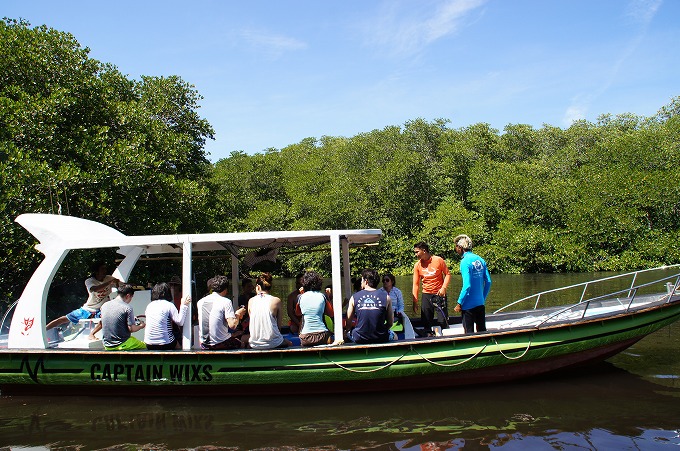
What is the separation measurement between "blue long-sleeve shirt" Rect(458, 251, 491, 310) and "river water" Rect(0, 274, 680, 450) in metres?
1.18

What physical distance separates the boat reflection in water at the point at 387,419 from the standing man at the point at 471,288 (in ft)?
3.03

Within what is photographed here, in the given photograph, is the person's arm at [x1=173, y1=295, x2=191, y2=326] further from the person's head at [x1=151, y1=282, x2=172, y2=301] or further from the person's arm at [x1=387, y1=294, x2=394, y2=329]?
the person's arm at [x1=387, y1=294, x2=394, y2=329]

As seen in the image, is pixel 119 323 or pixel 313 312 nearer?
pixel 313 312

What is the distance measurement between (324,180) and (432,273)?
117 ft

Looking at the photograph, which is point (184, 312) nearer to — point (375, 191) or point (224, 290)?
point (224, 290)

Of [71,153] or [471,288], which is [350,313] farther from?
[71,153]

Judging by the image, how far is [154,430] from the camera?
21.6ft

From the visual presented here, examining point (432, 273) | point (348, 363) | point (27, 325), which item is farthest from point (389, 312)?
point (27, 325)

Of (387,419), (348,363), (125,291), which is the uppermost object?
(125,291)

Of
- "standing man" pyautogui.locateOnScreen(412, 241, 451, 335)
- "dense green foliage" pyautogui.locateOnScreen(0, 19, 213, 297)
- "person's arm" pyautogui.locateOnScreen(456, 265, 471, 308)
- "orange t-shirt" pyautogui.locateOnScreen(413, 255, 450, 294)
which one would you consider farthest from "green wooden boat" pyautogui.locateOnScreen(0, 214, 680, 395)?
"dense green foliage" pyautogui.locateOnScreen(0, 19, 213, 297)

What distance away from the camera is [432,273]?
8359 mm

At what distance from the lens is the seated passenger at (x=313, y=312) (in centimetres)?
720

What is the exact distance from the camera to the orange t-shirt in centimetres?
835

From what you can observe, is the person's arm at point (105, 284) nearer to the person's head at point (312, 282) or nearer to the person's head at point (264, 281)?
the person's head at point (264, 281)
